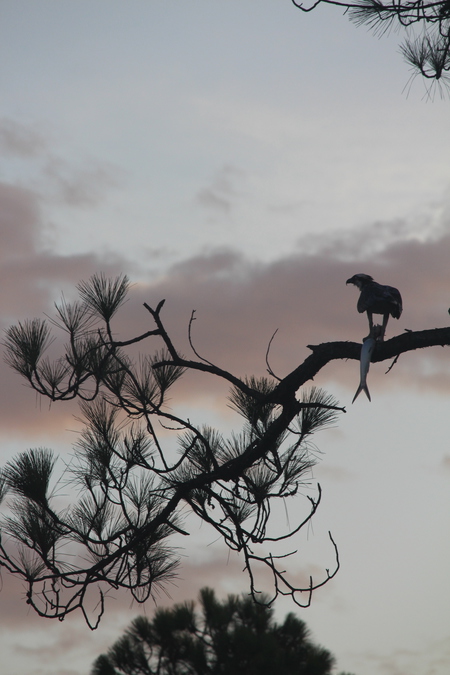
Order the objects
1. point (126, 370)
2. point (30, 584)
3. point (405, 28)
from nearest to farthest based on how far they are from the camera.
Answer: point (30, 584)
point (126, 370)
point (405, 28)

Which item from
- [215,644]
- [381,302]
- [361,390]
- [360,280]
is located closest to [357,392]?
[361,390]

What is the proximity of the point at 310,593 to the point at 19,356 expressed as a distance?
6.70 feet

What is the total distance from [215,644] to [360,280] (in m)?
10.6

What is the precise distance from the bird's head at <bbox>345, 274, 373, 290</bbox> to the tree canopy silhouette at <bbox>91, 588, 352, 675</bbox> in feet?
32.9

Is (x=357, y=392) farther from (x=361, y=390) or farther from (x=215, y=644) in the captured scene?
(x=215, y=644)

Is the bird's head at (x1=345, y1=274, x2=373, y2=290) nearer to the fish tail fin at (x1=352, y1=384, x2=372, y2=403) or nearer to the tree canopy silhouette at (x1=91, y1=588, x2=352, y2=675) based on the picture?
the fish tail fin at (x1=352, y1=384, x2=372, y2=403)

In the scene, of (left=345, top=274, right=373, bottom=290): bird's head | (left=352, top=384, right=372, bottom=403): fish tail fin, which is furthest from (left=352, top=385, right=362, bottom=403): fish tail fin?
(left=345, top=274, right=373, bottom=290): bird's head

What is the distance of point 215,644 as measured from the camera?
13.4m

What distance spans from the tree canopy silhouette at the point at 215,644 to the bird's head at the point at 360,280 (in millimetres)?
10026

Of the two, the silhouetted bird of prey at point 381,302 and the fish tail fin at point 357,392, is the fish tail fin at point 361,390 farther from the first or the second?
the silhouetted bird of prey at point 381,302

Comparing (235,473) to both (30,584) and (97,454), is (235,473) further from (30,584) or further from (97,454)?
(30,584)

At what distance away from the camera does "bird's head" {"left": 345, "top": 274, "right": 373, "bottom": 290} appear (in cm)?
497

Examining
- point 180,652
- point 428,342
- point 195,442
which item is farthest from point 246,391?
point 180,652

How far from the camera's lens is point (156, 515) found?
12.4 ft
